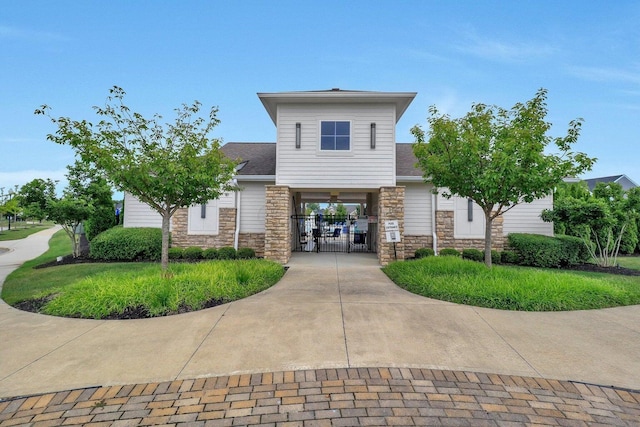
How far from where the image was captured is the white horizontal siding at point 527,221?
36.9ft

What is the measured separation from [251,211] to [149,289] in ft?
20.9

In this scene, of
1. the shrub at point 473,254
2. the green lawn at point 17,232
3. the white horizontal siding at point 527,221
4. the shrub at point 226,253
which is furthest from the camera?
the green lawn at point 17,232

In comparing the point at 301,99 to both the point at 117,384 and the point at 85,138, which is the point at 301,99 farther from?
the point at 117,384

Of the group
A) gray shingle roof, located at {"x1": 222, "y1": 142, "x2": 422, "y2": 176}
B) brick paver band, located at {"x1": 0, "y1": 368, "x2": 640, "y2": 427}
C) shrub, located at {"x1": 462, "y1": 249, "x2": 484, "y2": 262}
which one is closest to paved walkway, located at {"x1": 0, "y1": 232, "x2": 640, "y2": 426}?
brick paver band, located at {"x1": 0, "y1": 368, "x2": 640, "y2": 427}

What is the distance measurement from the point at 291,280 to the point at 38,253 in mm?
15008

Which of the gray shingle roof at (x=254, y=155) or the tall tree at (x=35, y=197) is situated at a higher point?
the gray shingle roof at (x=254, y=155)

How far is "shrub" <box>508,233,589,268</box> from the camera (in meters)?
10.3

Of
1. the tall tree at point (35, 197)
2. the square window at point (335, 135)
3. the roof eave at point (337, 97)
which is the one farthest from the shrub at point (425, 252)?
the tall tree at point (35, 197)

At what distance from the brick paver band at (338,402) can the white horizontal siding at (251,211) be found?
890 cm

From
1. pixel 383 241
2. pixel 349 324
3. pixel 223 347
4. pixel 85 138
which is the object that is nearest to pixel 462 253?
pixel 383 241

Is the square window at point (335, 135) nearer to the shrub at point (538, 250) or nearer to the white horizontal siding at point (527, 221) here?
the white horizontal siding at point (527, 221)

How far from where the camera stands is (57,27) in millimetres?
9484

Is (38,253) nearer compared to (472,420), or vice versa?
(472,420)

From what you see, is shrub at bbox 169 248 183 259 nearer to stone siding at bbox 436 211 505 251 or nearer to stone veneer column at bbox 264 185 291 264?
stone veneer column at bbox 264 185 291 264
